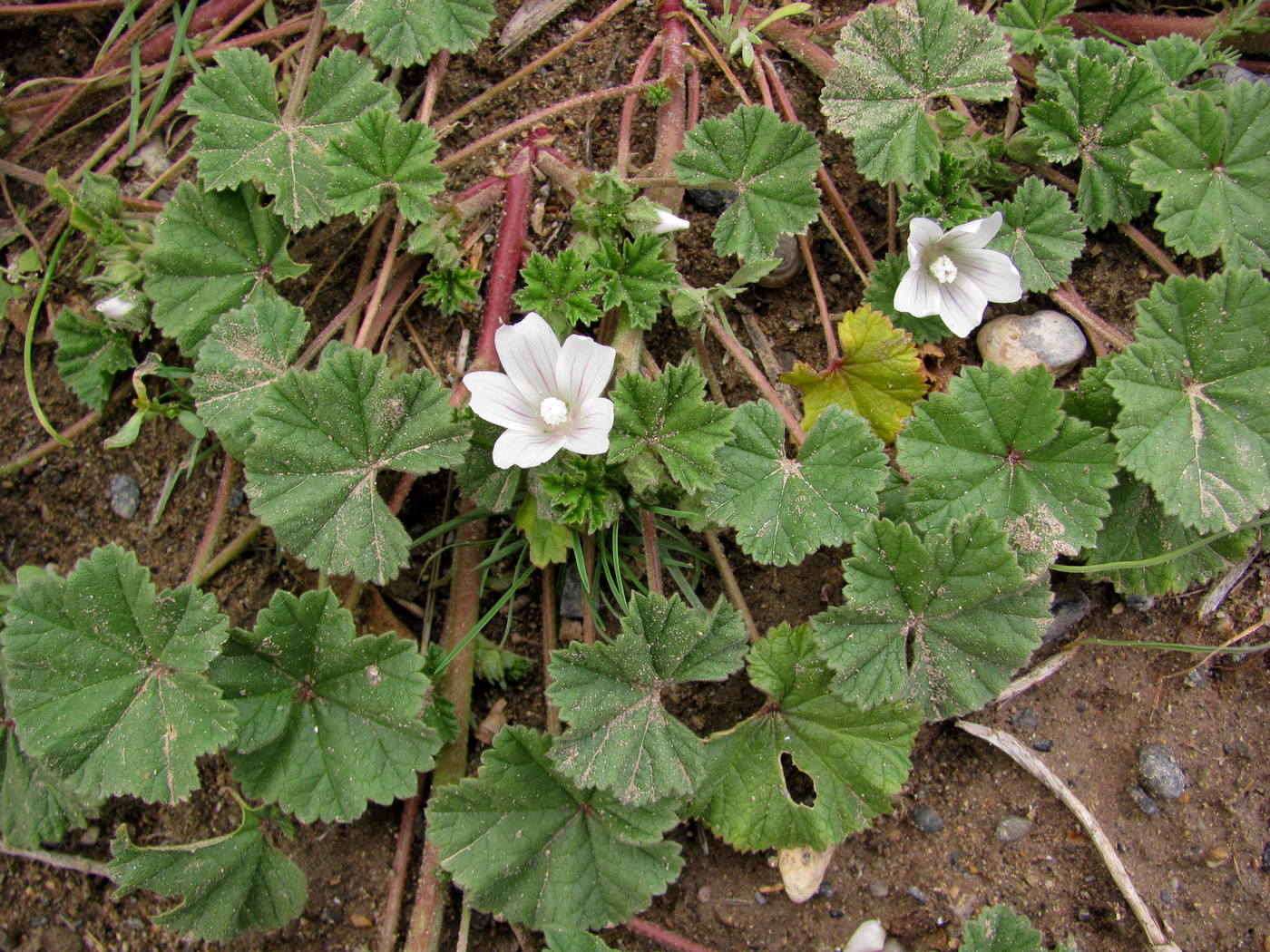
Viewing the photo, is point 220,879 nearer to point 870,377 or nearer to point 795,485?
point 795,485

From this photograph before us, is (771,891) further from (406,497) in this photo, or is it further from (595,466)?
(406,497)

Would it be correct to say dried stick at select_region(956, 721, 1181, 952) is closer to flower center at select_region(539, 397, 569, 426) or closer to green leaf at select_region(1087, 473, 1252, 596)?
green leaf at select_region(1087, 473, 1252, 596)

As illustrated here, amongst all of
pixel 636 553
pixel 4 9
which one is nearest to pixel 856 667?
pixel 636 553

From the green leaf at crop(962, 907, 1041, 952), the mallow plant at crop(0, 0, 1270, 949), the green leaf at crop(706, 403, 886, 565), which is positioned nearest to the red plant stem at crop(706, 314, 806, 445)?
the mallow plant at crop(0, 0, 1270, 949)

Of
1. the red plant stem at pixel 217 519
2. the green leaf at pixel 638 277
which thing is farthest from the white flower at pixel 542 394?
the red plant stem at pixel 217 519

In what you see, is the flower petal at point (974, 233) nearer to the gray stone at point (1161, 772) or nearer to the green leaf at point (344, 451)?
the green leaf at point (344, 451)

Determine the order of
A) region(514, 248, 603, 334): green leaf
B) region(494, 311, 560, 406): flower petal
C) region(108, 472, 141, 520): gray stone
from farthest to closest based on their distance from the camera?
region(108, 472, 141, 520): gray stone, region(514, 248, 603, 334): green leaf, region(494, 311, 560, 406): flower petal

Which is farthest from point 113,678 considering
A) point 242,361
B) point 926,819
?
point 926,819

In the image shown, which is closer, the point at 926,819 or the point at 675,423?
the point at 675,423
